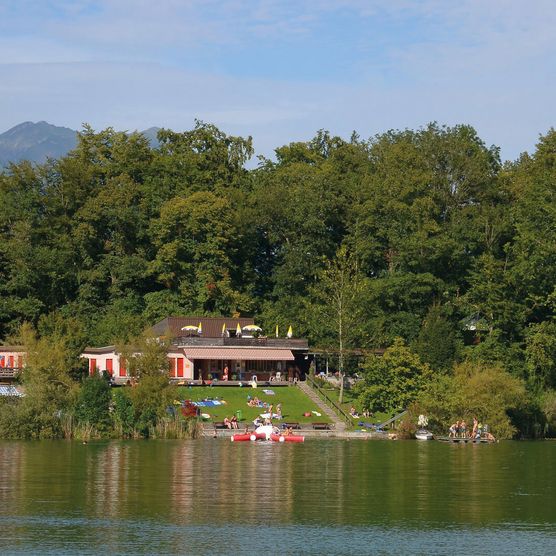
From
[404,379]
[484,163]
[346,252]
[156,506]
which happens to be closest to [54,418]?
[404,379]

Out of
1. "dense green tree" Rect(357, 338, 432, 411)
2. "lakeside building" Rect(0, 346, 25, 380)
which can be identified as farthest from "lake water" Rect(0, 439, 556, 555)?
"lakeside building" Rect(0, 346, 25, 380)

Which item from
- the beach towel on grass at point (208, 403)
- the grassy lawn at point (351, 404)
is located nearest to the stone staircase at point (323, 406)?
the grassy lawn at point (351, 404)

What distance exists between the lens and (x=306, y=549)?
35.4 meters

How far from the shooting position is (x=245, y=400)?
79.8 meters

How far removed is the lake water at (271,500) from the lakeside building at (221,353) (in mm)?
22028

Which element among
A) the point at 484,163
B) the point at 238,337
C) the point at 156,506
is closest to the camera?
the point at 156,506

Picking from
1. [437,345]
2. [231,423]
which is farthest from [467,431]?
[231,423]

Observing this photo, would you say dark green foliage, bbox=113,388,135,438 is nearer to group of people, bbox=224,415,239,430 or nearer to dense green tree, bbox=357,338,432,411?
group of people, bbox=224,415,239,430

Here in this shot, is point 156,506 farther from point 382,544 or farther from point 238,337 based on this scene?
point 238,337

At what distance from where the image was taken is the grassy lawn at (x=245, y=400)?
251 ft

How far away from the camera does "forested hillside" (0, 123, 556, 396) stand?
87688mm

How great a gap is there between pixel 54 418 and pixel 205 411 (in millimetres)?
10556

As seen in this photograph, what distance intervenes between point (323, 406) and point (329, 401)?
1.16m

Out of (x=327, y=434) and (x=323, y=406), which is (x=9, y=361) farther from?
(x=327, y=434)
